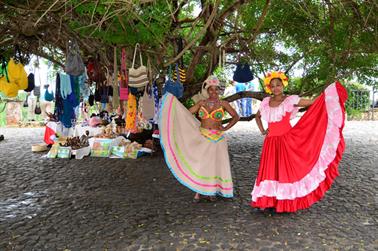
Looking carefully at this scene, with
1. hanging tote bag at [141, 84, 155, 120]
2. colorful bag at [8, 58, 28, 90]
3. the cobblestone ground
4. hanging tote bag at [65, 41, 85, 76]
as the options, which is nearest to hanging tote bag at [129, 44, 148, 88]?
hanging tote bag at [65, 41, 85, 76]

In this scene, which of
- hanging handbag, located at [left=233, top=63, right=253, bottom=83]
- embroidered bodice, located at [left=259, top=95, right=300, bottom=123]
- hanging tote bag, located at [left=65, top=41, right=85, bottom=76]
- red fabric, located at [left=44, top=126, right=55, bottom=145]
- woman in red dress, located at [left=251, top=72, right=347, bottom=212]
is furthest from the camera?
red fabric, located at [left=44, top=126, right=55, bottom=145]

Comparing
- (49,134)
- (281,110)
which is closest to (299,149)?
(281,110)

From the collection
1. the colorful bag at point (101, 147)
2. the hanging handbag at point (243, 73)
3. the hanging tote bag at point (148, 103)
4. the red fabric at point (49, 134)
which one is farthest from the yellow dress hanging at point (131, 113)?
the hanging handbag at point (243, 73)

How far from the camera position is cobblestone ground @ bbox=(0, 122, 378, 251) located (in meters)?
3.71

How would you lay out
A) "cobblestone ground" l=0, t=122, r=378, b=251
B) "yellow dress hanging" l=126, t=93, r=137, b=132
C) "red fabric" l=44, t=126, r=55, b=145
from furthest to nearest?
"red fabric" l=44, t=126, r=55, b=145
"yellow dress hanging" l=126, t=93, r=137, b=132
"cobblestone ground" l=0, t=122, r=378, b=251

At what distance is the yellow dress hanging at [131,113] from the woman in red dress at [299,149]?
5051 mm

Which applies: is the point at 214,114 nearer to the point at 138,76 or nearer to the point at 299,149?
the point at 299,149

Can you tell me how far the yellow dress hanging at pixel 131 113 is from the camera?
29.7 feet

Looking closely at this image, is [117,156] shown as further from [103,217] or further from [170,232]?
[170,232]

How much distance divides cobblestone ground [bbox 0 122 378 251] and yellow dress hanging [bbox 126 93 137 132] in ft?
6.65

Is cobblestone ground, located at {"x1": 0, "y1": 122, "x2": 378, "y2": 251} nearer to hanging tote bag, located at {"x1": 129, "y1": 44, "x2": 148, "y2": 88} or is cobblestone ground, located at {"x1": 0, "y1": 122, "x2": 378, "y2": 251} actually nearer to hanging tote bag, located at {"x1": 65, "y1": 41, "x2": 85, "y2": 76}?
hanging tote bag, located at {"x1": 129, "y1": 44, "x2": 148, "y2": 88}

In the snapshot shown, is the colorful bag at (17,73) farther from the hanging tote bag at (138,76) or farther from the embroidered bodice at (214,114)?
the embroidered bodice at (214,114)

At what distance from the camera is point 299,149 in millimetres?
4359

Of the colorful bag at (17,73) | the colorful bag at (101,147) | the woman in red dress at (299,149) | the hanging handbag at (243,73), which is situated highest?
the hanging handbag at (243,73)
